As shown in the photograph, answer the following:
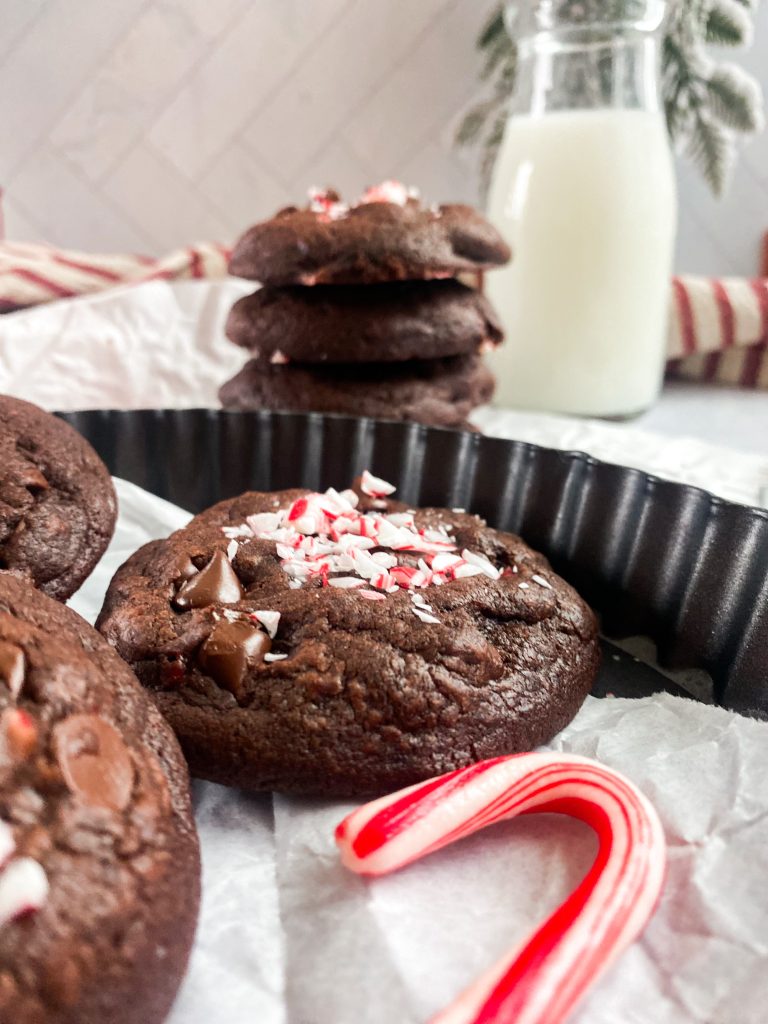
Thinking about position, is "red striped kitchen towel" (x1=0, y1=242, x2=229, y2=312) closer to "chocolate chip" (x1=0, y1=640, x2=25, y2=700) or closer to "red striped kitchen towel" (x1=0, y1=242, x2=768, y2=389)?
"red striped kitchen towel" (x1=0, y1=242, x2=768, y2=389)

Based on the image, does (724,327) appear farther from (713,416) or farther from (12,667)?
(12,667)

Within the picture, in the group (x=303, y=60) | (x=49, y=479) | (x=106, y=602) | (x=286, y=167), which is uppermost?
(x=303, y=60)

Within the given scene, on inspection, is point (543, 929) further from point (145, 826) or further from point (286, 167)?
point (286, 167)

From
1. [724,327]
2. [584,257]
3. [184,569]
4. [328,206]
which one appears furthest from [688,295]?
[184,569]

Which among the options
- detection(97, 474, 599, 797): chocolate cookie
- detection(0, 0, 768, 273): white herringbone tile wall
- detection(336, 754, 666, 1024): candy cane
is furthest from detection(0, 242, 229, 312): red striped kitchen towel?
detection(336, 754, 666, 1024): candy cane

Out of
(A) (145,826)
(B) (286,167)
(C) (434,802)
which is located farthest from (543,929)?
(B) (286,167)
